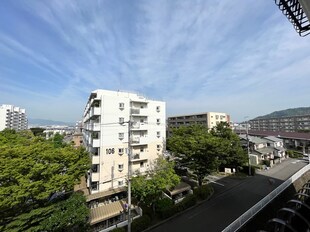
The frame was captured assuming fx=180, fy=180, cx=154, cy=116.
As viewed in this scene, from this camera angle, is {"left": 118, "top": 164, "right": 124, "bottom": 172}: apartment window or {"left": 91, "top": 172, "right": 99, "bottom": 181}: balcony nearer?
{"left": 91, "top": 172, "right": 99, "bottom": 181}: balcony

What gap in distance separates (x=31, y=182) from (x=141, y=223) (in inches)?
355

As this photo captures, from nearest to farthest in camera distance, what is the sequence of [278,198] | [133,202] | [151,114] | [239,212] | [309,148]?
1. [278,198]
2. [239,212]
3. [133,202]
4. [151,114]
5. [309,148]

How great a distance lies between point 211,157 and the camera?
20484mm

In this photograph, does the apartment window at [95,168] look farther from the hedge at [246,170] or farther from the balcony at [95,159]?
the hedge at [246,170]

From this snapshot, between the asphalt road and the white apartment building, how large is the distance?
8.49 metres

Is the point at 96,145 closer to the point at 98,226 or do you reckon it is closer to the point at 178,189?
the point at 98,226

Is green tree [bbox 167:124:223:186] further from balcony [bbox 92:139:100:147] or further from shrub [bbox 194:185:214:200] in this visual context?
balcony [bbox 92:139:100:147]

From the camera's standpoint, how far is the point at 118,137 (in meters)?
22.7

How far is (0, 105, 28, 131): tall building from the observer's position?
245 ft

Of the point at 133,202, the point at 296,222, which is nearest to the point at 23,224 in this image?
the point at 133,202

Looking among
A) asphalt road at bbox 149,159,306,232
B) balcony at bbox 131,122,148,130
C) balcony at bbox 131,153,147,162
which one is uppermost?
balcony at bbox 131,122,148,130

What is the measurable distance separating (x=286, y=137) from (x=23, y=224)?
5736cm

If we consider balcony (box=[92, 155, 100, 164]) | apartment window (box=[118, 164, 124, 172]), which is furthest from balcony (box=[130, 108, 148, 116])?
balcony (box=[92, 155, 100, 164])

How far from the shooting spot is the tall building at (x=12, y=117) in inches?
2939
